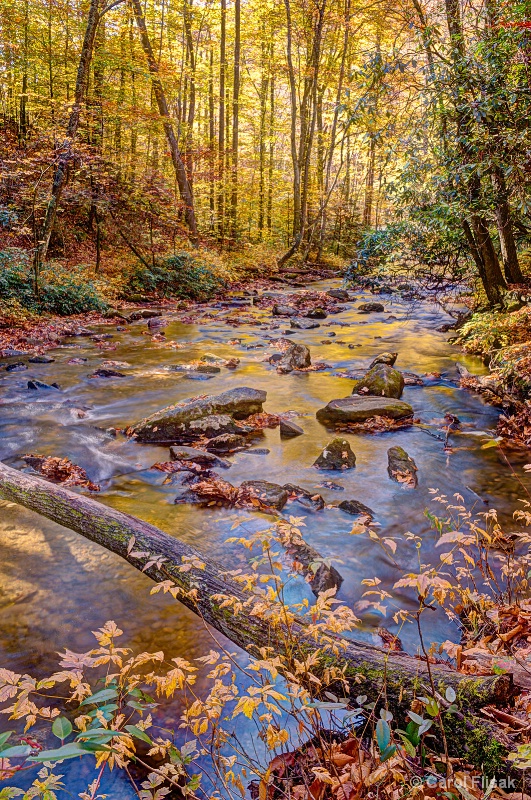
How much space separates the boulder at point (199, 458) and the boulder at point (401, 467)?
217 cm

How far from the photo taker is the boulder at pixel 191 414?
24.6 feet

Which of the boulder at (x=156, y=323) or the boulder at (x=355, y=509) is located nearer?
the boulder at (x=355, y=509)

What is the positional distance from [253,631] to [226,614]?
0.20 meters

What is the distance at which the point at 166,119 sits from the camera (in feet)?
62.6

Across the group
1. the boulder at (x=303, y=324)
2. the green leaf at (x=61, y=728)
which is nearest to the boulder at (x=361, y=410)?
the green leaf at (x=61, y=728)

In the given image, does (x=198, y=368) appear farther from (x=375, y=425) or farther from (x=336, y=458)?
(x=336, y=458)

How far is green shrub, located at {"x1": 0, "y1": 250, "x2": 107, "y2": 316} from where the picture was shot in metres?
13.7

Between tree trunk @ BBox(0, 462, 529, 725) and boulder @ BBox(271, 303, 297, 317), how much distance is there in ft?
46.9

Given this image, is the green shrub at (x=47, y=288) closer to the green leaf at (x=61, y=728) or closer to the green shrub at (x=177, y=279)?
the green shrub at (x=177, y=279)

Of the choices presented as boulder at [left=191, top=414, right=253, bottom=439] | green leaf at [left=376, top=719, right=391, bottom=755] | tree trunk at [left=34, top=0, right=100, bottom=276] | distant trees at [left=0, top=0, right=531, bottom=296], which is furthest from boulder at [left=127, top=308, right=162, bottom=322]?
green leaf at [left=376, top=719, right=391, bottom=755]

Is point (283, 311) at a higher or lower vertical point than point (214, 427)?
higher

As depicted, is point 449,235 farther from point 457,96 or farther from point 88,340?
point 88,340

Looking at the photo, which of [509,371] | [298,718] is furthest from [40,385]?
[298,718]

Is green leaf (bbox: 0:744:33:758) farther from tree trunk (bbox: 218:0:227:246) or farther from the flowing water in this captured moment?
tree trunk (bbox: 218:0:227:246)
